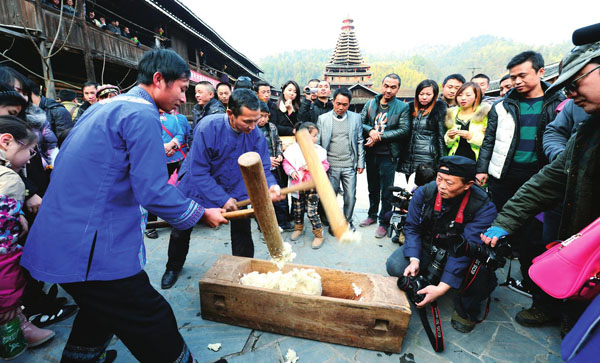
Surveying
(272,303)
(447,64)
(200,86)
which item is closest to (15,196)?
(272,303)

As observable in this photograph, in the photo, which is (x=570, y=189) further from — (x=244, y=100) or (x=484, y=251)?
(x=244, y=100)

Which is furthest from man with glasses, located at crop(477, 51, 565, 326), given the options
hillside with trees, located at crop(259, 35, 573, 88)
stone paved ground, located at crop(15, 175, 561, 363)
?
hillside with trees, located at crop(259, 35, 573, 88)

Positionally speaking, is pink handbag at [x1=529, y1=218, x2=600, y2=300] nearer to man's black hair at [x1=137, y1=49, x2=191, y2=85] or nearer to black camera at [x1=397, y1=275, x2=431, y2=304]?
black camera at [x1=397, y1=275, x2=431, y2=304]

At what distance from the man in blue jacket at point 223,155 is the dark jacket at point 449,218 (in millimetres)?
1574

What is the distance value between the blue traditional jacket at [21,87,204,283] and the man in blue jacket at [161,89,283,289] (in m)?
0.96

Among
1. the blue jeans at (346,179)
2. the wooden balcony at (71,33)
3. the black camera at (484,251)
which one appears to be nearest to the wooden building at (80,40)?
the wooden balcony at (71,33)

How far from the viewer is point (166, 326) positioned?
1.62 metres

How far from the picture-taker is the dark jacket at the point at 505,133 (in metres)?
3.20

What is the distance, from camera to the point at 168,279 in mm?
3154

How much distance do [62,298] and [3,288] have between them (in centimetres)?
121

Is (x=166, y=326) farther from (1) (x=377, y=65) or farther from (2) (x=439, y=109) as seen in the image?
(1) (x=377, y=65)

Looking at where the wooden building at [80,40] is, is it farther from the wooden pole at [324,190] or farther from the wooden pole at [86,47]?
the wooden pole at [324,190]

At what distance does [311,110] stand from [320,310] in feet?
Result: 13.0

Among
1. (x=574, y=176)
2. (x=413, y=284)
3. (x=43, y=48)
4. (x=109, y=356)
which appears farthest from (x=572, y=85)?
(x=43, y=48)
